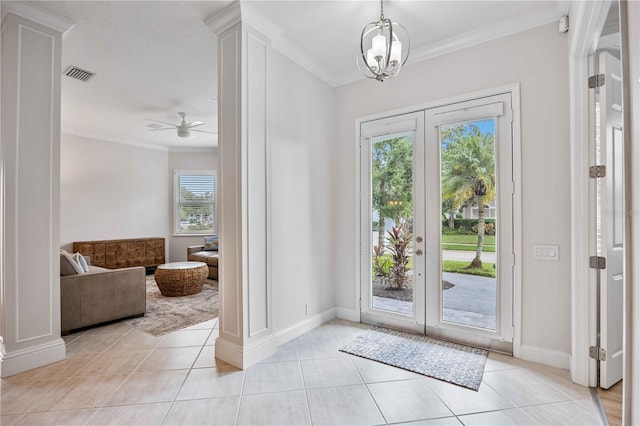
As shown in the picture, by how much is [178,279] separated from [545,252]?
4.59 meters

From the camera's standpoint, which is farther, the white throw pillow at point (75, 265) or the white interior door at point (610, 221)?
the white throw pillow at point (75, 265)

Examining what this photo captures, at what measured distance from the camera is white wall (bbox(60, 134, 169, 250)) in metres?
5.87

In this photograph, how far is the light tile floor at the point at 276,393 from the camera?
74.3 inches

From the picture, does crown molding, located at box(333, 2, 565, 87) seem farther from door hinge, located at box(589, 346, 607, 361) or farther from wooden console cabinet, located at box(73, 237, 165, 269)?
wooden console cabinet, located at box(73, 237, 165, 269)

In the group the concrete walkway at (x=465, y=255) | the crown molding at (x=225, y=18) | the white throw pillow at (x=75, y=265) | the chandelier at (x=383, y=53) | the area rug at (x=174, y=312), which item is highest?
the crown molding at (x=225, y=18)

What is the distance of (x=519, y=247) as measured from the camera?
8.71 ft

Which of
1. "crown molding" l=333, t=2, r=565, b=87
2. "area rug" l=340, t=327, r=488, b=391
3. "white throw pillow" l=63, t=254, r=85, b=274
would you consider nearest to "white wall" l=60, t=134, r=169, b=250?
"white throw pillow" l=63, t=254, r=85, b=274

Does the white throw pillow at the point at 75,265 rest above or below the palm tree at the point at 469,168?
below

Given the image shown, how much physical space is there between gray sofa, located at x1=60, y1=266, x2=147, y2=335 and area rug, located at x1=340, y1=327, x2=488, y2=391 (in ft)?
8.69

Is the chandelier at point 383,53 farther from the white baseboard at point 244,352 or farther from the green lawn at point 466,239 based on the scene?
the white baseboard at point 244,352

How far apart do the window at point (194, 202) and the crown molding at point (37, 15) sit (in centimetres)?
493

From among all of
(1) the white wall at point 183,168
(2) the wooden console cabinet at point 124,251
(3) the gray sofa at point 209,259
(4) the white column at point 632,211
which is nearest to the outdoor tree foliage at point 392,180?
(4) the white column at point 632,211

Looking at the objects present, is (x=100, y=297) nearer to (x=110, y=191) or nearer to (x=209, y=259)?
(x=209, y=259)

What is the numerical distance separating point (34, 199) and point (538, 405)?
400cm
